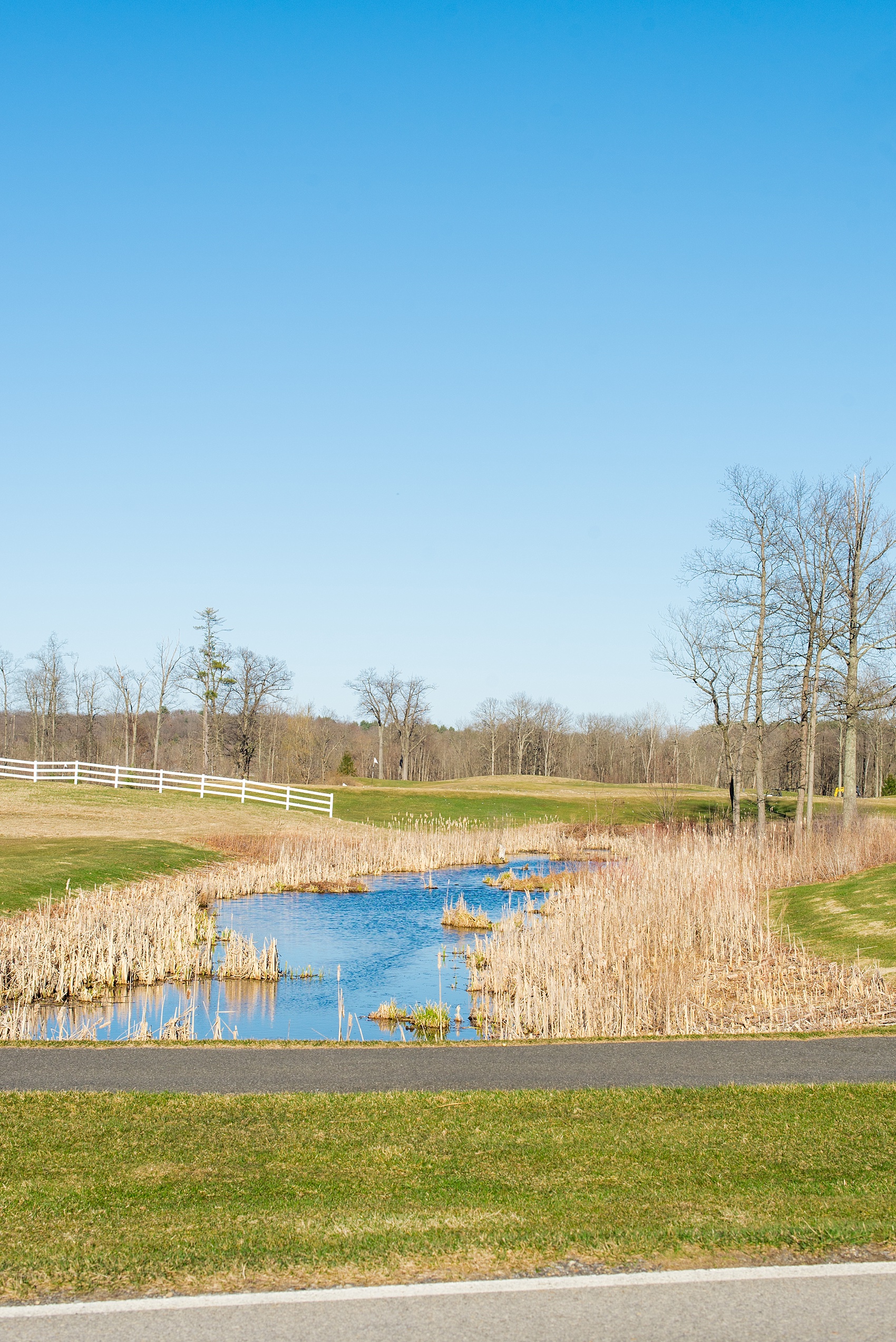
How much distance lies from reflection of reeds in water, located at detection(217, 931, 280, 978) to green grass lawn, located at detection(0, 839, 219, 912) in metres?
5.20

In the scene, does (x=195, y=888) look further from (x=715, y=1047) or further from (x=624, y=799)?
(x=624, y=799)

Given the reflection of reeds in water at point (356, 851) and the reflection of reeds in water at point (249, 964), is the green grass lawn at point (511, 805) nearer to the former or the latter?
the reflection of reeds in water at point (356, 851)

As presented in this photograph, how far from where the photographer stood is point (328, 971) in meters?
18.4

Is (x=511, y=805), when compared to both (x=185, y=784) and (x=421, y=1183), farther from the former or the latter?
(x=421, y=1183)

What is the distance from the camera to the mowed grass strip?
5.32 m

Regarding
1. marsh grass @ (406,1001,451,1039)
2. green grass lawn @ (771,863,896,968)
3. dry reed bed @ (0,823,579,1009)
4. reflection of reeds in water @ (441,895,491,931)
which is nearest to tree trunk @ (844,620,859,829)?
green grass lawn @ (771,863,896,968)

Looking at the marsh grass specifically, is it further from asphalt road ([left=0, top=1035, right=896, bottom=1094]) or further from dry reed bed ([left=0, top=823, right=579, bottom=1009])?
dry reed bed ([left=0, top=823, right=579, bottom=1009])

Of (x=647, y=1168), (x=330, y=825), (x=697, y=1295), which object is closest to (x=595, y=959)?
(x=647, y=1168)

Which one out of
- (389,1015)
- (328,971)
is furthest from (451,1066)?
(328,971)

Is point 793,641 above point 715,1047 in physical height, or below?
above

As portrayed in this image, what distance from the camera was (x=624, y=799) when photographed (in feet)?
192

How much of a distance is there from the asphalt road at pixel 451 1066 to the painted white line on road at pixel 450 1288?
383 cm

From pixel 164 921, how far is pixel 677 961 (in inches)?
377

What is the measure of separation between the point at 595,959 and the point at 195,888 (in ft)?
44.4
